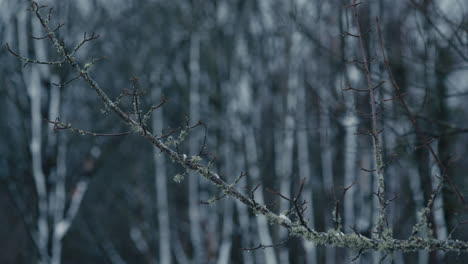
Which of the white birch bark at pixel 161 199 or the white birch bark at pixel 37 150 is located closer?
the white birch bark at pixel 37 150

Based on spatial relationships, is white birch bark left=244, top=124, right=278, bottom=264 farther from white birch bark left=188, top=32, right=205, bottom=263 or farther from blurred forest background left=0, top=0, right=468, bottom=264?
white birch bark left=188, top=32, right=205, bottom=263

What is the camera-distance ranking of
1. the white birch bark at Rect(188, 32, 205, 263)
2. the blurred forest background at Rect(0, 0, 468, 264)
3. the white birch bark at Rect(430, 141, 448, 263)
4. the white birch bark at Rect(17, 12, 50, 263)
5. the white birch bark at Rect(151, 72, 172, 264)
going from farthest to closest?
the white birch bark at Rect(151, 72, 172, 264), the white birch bark at Rect(188, 32, 205, 263), the white birch bark at Rect(17, 12, 50, 263), the blurred forest background at Rect(0, 0, 468, 264), the white birch bark at Rect(430, 141, 448, 263)

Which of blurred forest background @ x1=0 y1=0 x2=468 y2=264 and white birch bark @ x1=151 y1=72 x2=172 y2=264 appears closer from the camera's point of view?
blurred forest background @ x1=0 y1=0 x2=468 y2=264

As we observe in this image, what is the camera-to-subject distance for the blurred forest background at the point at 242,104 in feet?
15.9

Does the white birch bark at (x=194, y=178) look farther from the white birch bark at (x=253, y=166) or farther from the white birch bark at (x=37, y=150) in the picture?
the white birch bark at (x=37, y=150)

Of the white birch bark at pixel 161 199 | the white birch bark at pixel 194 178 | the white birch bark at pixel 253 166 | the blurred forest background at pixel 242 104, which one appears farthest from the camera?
the white birch bark at pixel 161 199

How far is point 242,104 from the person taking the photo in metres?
8.09

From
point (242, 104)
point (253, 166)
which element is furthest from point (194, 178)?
point (242, 104)

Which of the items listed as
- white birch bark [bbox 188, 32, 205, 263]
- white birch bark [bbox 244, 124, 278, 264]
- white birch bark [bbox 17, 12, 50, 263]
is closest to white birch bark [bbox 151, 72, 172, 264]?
white birch bark [bbox 188, 32, 205, 263]

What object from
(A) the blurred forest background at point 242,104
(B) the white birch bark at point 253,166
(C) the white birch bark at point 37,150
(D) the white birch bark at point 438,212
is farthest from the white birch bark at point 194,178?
(D) the white birch bark at point 438,212

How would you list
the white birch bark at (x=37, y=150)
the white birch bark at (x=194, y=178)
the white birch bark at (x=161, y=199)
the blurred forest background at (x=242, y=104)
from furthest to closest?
the white birch bark at (x=161, y=199) → the white birch bark at (x=194, y=178) → the white birch bark at (x=37, y=150) → the blurred forest background at (x=242, y=104)

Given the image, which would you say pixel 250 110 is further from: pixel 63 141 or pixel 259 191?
pixel 63 141

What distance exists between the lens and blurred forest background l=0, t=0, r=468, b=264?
4859mm

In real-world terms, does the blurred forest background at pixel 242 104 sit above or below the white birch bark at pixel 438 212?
above
